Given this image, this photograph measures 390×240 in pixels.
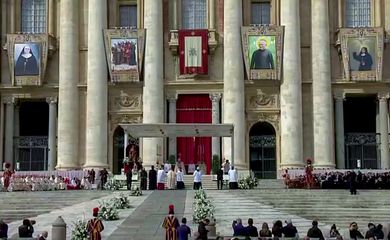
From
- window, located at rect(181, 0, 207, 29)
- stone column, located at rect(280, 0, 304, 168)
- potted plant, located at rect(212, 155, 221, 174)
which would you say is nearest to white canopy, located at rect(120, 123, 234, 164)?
potted plant, located at rect(212, 155, 221, 174)

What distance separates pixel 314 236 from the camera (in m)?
22.3

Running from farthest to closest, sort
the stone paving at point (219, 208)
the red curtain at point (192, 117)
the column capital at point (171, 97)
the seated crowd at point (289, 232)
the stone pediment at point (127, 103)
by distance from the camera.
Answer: the stone pediment at point (127, 103), the column capital at point (171, 97), the red curtain at point (192, 117), the stone paving at point (219, 208), the seated crowd at point (289, 232)

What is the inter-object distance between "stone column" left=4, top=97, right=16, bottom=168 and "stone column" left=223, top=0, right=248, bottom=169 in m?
14.7

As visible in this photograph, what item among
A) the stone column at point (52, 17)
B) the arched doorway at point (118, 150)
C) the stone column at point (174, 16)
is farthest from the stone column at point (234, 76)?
the stone column at point (52, 17)

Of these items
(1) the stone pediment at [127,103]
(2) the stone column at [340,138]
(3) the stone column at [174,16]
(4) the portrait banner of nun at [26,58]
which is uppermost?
(3) the stone column at [174,16]

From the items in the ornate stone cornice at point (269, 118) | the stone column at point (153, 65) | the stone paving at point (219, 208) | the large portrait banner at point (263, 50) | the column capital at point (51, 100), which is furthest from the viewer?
the column capital at point (51, 100)

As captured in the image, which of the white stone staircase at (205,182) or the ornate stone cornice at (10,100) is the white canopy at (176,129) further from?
the ornate stone cornice at (10,100)

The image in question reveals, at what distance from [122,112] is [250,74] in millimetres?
9075

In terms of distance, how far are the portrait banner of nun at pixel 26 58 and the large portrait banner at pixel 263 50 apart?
45.9 ft

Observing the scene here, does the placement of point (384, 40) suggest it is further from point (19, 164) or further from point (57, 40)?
point (19, 164)

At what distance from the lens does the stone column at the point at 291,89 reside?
52.0 m

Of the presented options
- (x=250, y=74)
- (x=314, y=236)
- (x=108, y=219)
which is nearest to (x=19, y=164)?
(x=250, y=74)

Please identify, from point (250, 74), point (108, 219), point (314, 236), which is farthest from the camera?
point (250, 74)

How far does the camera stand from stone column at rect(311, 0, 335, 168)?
171 feet
